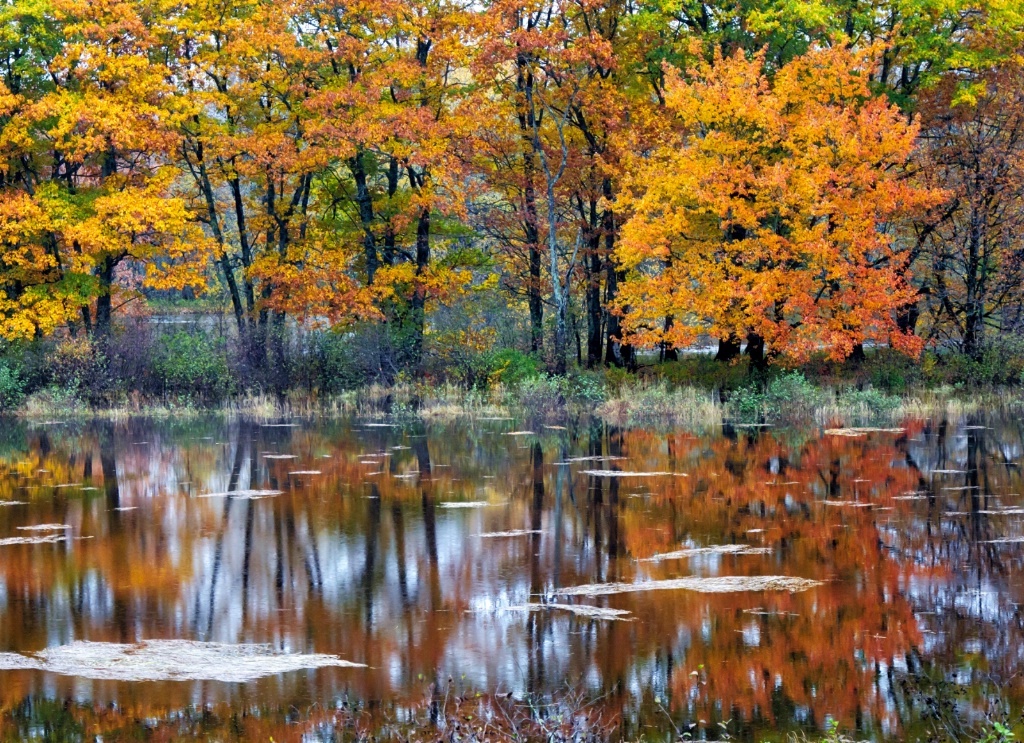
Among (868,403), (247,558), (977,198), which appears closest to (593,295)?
(868,403)

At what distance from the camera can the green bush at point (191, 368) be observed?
1320 inches

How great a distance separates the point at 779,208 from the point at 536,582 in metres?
20.8

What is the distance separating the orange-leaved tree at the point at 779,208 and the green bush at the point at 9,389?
1626 cm

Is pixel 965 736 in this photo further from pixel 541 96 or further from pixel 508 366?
pixel 541 96

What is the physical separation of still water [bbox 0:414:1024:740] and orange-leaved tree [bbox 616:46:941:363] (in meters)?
8.94

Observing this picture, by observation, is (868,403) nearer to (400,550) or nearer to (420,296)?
(420,296)

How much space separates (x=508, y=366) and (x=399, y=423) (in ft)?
14.5

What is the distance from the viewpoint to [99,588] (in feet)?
38.3

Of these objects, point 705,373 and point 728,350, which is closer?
point 705,373

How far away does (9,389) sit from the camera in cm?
3228

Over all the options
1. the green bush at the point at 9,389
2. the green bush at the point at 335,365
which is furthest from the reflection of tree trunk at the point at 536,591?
the green bush at the point at 9,389

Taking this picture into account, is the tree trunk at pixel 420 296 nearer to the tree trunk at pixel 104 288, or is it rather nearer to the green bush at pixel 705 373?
the green bush at pixel 705 373

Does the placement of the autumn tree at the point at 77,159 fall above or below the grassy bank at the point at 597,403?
above

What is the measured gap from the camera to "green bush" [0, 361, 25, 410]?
32.1 meters
